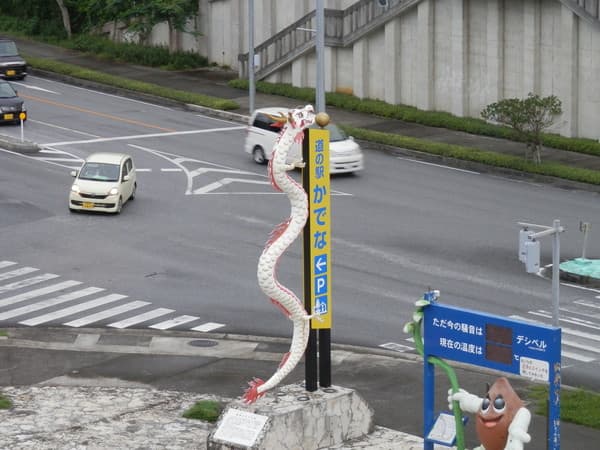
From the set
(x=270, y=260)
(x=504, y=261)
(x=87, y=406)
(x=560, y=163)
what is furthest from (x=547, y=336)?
(x=560, y=163)

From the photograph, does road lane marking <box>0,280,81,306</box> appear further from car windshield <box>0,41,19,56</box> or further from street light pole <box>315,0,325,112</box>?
car windshield <box>0,41,19,56</box>

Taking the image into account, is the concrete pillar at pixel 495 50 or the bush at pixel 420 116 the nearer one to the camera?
the bush at pixel 420 116

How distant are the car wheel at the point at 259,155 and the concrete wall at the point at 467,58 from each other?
9.93 metres

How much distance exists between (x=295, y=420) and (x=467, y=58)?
107ft

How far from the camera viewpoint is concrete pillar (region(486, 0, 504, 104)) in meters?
51.5

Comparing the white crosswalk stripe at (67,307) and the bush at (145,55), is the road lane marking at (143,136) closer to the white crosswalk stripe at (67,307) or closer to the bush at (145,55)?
the bush at (145,55)

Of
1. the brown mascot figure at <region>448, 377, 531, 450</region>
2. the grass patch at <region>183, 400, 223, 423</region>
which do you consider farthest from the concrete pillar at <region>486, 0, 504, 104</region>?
the brown mascot figure at <region>448, 377, 531, 450</region>

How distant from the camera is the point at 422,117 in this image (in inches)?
2109

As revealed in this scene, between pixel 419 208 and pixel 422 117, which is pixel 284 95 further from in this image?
pixel 419 208

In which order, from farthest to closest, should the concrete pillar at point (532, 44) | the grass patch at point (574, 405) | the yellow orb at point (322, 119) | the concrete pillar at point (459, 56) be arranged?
the concrete pillar at point (459, 56), the concrete pillar at point (532, 44), the grass patch at point (574, 405), the yellow orb at point (322, 119)

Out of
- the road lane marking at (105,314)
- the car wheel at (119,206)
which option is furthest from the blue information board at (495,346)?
the car wheel at (119,206)

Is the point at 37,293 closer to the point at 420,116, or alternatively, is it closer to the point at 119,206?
the point at 119,206

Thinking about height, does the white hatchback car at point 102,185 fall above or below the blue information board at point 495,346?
above

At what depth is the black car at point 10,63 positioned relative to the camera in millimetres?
61438
